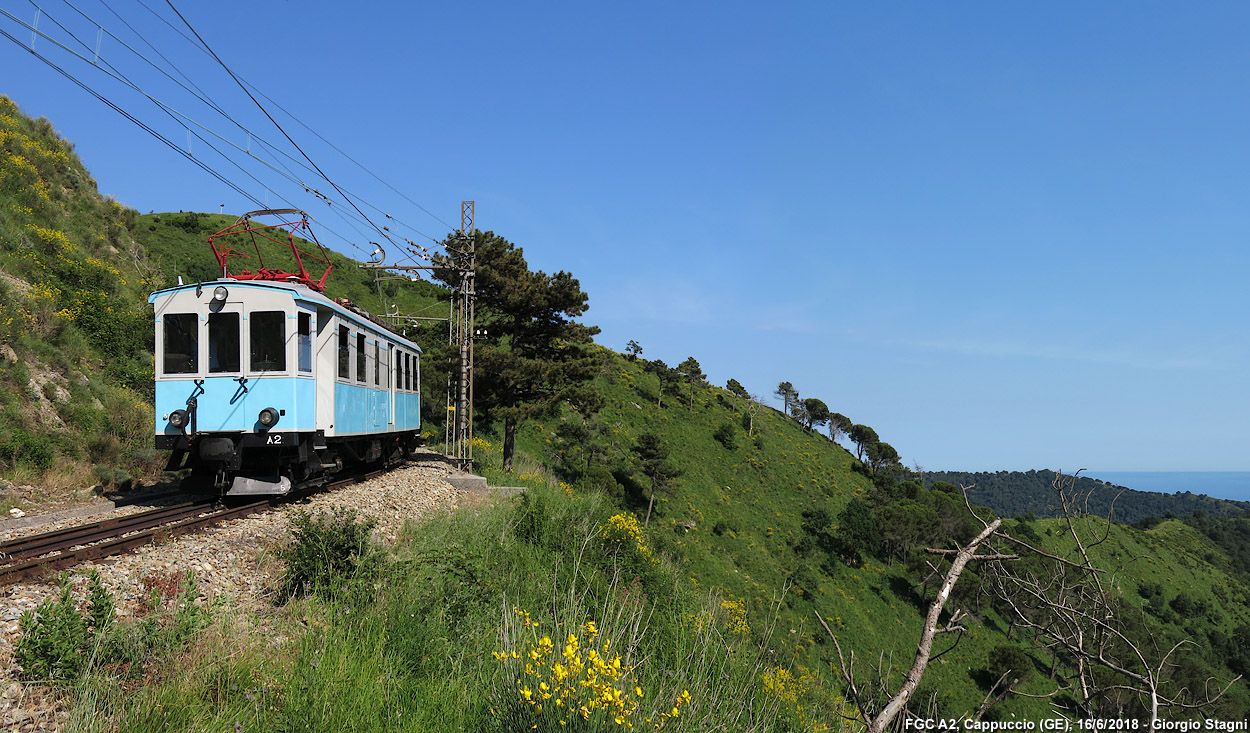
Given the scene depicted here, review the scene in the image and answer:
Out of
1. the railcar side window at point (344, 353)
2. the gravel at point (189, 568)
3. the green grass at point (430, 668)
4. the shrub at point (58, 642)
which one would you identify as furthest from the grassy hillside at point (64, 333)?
the green grass at point (430, 668)

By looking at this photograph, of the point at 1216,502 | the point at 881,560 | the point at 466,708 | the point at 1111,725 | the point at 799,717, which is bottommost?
the point at 1216,502

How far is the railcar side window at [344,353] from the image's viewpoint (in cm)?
1176

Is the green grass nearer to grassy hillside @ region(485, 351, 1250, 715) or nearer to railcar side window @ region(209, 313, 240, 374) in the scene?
railcar side window @ region(209, 313, 240, 374)

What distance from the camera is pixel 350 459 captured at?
51.2 feet

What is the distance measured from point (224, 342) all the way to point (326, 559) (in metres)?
5.70

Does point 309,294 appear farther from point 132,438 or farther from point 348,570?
point 132,438

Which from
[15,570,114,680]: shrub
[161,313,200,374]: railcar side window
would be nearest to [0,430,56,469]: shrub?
[161,313,200,374]: railcar side window

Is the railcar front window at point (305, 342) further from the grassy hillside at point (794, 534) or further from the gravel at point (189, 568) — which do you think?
the grassy hillside at point (794, 534)

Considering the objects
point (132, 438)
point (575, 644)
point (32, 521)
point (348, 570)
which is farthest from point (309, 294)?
point (575, 644)

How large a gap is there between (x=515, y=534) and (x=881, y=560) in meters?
54.3

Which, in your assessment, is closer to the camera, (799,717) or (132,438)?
(799,717)

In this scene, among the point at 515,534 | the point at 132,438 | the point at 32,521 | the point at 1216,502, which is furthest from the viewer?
the point at 1216,502

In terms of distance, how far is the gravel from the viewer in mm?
3920

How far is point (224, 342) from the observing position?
10.5 metres
